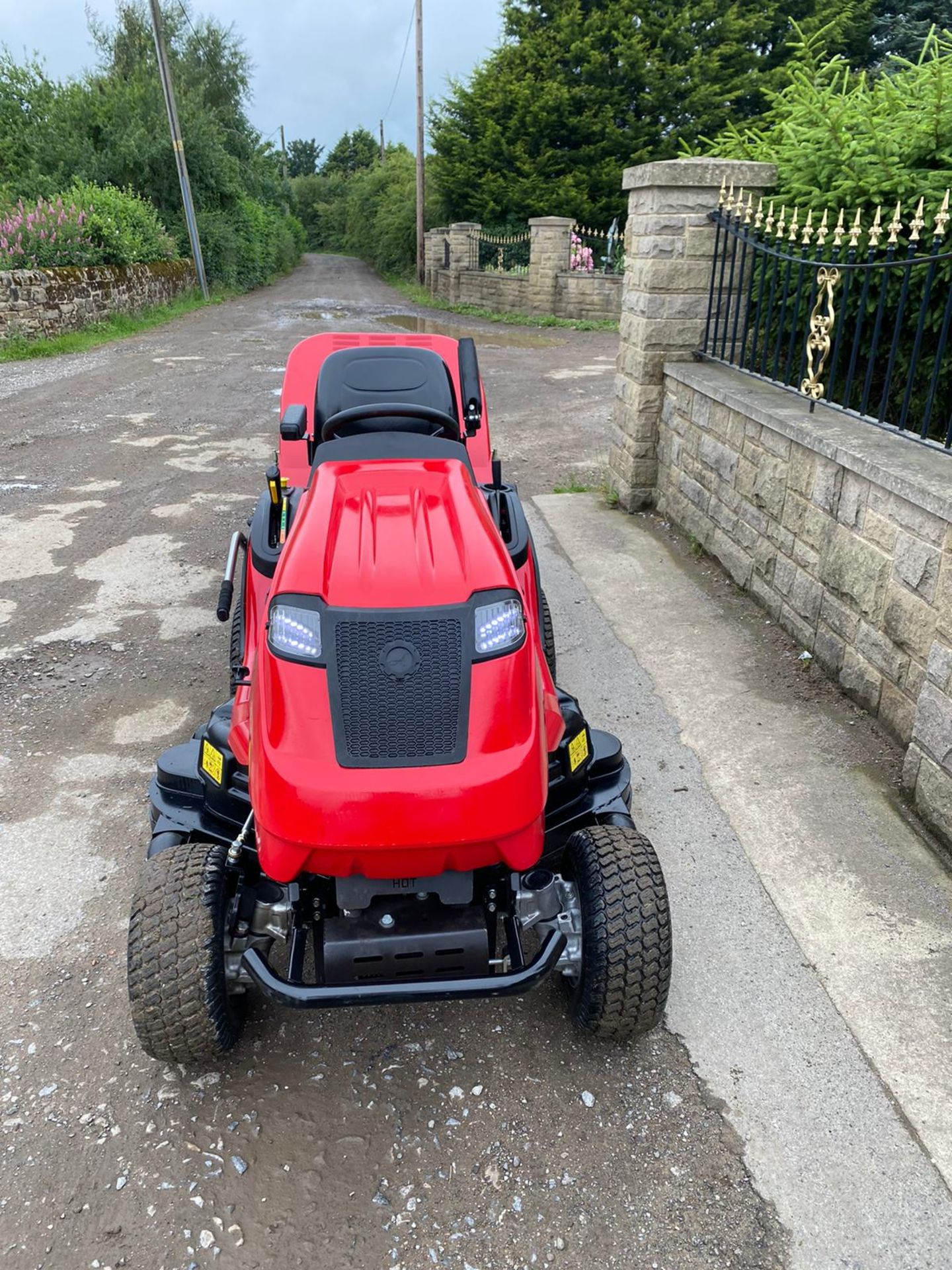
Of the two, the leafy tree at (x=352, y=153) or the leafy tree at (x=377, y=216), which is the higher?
the leafy tree at (x=352, y=153)

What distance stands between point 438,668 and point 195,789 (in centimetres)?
97

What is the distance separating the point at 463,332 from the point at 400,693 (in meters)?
15.8

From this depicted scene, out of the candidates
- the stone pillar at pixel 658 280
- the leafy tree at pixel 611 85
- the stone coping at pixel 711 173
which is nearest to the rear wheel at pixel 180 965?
the stone pillar at pixel 658 280

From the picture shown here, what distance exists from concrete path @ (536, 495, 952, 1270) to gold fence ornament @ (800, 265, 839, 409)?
122cm

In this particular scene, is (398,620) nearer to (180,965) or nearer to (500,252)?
(180,965)

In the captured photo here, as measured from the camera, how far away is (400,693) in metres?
2.01

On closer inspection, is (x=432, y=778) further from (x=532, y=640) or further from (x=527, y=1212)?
(x=527, y=1212)

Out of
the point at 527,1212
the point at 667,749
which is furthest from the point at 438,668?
the point at 667,749

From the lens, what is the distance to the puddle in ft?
49.7

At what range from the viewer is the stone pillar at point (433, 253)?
23.3 m

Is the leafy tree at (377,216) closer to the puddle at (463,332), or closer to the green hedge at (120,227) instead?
the green hedge at (120,227)

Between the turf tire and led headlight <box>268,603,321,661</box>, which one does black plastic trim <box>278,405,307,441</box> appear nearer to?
the turf tire

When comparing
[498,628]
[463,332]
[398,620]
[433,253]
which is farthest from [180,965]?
[433,253]

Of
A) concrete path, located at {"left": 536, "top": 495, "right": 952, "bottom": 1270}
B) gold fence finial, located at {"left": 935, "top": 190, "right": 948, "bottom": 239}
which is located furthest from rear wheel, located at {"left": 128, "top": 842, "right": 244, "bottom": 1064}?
gold fence finial, located at {"left": 935, "top": 190, "right": 948, "bottom": 239}
